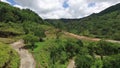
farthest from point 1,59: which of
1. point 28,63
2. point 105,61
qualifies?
point 105,61

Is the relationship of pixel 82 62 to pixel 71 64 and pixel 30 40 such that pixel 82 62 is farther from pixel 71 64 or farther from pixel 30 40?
pixel 30 40

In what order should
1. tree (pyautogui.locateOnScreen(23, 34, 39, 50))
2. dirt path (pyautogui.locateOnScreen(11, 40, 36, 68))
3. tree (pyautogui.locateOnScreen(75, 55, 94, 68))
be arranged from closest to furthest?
Answer: dirt path (pyautogui.locateOnScreen(11, 40, 36, 68)) → tree (pyautogui.locateOnScreen(75, 55, 94, 68)) → tree (pyautogui.locateOnScreen(23, 34, 39, 50))

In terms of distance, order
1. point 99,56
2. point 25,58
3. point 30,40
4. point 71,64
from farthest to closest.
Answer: point 99,56, point 30,40, point 71,64, point 25,58

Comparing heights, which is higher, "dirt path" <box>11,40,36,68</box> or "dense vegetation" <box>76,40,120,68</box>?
"dirt path" <box>11,40,36,68</box>

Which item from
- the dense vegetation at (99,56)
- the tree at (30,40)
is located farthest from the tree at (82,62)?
the tree at (30,40)

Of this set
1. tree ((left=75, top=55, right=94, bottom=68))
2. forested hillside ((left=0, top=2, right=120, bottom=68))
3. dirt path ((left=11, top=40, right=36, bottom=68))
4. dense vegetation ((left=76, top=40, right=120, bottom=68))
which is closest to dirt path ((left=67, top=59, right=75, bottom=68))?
forested hillside ((left=0, top=2, right=120, bottom=68))

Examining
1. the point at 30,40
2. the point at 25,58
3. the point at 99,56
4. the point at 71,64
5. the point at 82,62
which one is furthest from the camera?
the point at 99,56

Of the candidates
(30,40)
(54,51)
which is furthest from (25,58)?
(30,40)

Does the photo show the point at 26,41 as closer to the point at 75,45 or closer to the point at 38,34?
the point at 38,34

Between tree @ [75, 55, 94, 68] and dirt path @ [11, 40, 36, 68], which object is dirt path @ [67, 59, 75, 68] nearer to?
tree @ [75, 55, 94, 68]

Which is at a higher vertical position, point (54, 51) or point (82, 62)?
point (54, 51)

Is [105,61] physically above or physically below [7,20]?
below
